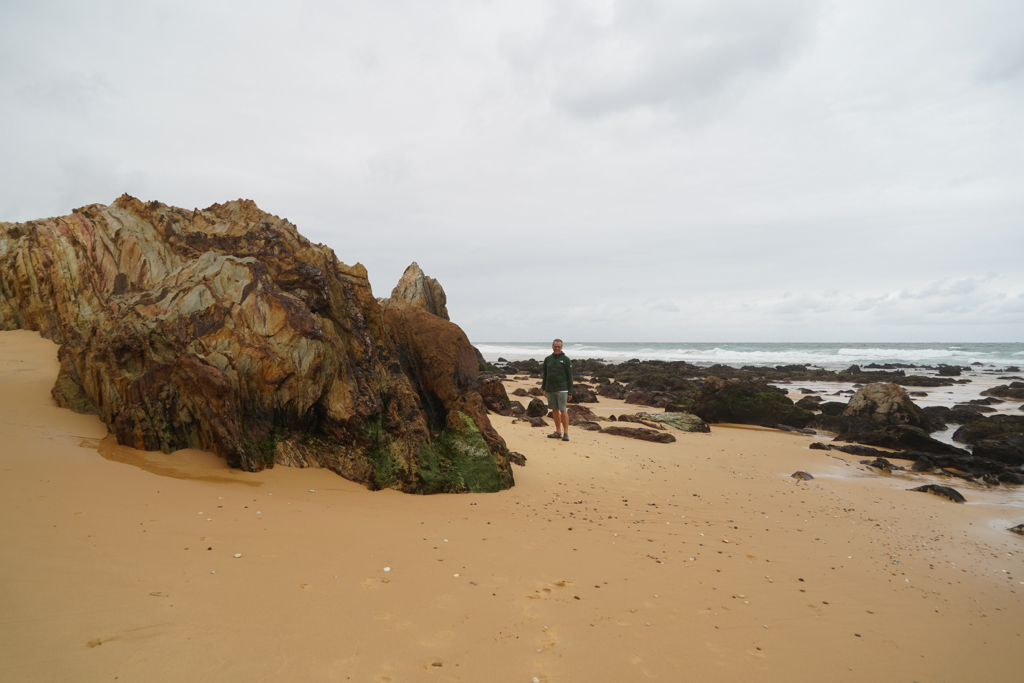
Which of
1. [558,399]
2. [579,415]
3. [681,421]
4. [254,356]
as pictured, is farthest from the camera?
[579,415]

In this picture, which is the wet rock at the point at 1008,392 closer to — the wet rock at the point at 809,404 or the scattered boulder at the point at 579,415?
the wet rock at the point at 809,404

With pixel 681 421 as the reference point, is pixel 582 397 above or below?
above

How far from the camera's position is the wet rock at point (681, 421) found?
13953 mm

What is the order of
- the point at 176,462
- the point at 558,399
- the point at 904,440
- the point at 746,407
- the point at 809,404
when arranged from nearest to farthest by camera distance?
the point at 176,462
the point at 558,399
the point at 904,440
the point at 746,407
the point at 809,404

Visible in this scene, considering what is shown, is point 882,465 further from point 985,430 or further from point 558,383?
point 558,383

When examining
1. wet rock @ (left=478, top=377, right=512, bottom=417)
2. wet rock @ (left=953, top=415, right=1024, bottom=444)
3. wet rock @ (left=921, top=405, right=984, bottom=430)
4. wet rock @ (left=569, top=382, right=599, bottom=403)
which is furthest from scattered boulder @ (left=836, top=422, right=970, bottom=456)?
wet rock @ (left=478, top=377, right=512, bottom=417)

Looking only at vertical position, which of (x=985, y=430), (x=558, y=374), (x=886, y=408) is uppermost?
(x=558, y=374)

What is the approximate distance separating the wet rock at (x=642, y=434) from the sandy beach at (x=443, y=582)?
16.5 feet

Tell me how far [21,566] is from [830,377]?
1654 inches

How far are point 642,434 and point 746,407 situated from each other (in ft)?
20.1

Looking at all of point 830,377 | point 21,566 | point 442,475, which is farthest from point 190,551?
point 830,377

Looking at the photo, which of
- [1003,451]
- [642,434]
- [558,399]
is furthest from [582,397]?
[1003,451]

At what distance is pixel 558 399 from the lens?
11.0 metres

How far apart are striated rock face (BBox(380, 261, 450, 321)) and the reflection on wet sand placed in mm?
17181
